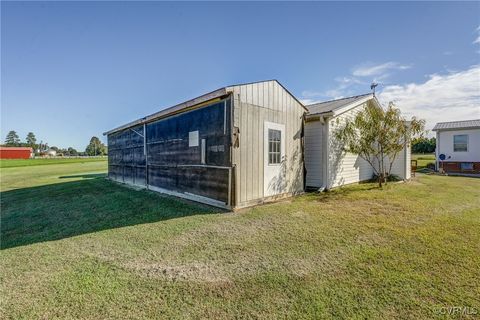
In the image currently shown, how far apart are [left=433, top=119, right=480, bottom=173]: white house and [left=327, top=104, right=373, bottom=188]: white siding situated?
31.1ft

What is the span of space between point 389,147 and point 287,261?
7.50 meters

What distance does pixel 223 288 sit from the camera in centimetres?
255

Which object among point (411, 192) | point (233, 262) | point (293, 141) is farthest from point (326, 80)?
point (233, 262)

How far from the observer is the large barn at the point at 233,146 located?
5727mm

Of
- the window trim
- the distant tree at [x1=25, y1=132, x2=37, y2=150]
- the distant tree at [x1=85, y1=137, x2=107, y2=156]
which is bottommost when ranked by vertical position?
the window trim

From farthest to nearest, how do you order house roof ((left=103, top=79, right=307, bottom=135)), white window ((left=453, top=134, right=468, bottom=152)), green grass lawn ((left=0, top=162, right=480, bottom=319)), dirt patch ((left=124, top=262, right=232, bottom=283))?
white window ((left=453, top=134, right=468, bottom=152)), house roof ((left=103, top=79, right=307, bottom=135)), dirt patch ((left=124, top=262, right=232, bottom=283)), green grass lawn ((left=0, top=162, right=480, bottom=319))

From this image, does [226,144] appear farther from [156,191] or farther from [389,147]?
[389,147]

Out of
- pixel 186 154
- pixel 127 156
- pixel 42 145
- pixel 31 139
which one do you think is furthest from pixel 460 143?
pixel 31 139

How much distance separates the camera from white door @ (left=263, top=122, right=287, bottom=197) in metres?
6.51

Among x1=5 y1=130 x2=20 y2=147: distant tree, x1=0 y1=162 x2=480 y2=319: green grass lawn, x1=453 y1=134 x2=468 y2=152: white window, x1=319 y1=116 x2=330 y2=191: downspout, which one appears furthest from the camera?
x1=5 y1=130 x2=20 y2=147: distant tree

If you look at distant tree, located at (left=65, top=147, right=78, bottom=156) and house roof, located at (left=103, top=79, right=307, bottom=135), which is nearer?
house roof, located at (left=103, top=79, right=307, bottom=135)

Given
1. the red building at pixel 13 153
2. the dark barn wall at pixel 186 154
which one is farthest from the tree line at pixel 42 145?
the dark barn wall at pixel 186 154

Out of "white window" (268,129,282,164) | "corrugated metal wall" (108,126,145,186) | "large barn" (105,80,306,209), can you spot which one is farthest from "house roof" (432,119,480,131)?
"corrugated metal wall" (108,126,145,186)

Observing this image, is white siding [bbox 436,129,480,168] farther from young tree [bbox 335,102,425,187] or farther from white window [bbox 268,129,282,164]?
white window [bbox 268,129,282,164]
